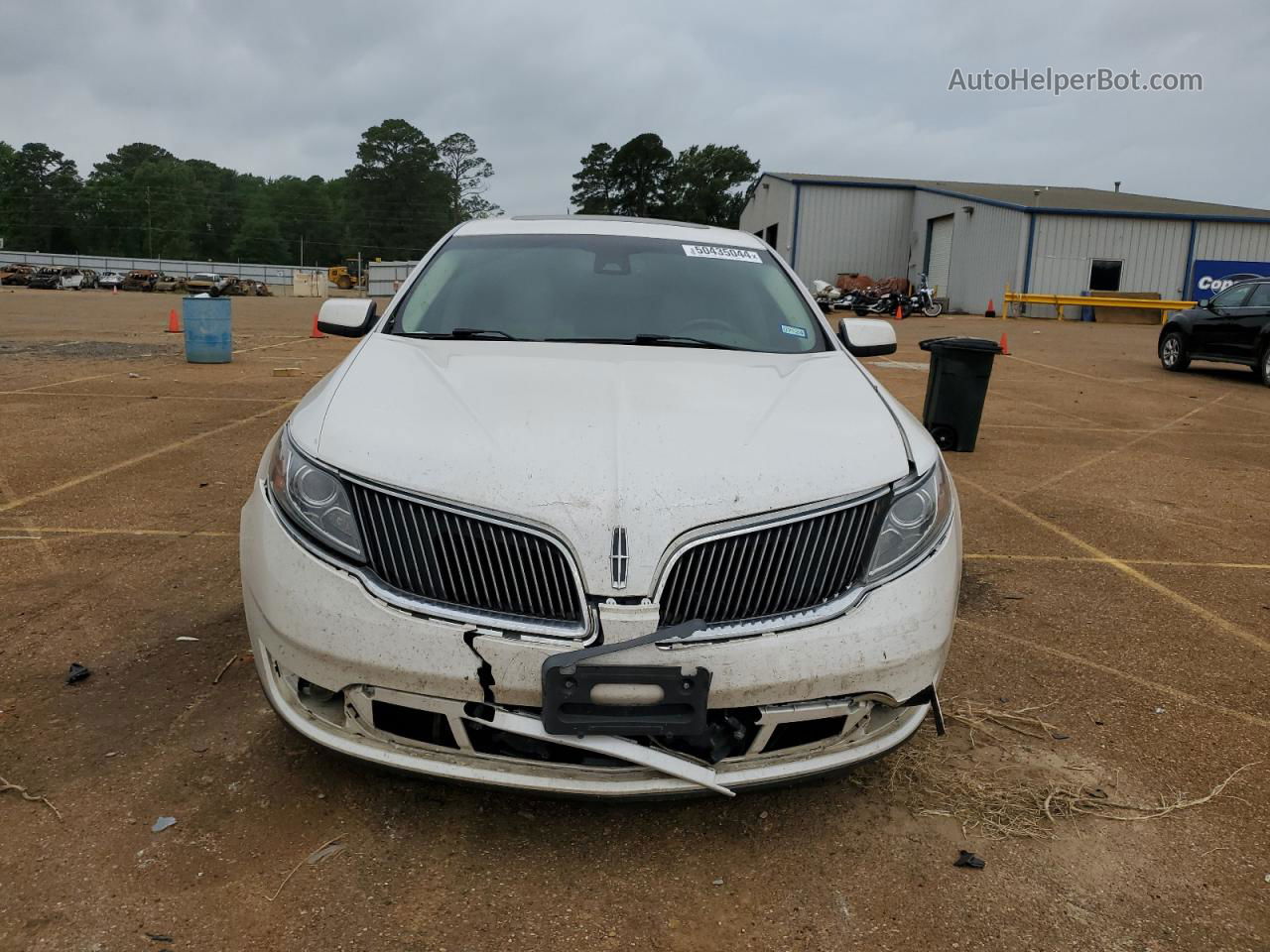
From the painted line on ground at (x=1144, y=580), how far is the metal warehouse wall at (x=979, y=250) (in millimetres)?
28825

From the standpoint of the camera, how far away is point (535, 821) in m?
2.51

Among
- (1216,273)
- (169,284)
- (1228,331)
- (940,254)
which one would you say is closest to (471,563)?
(1228,331)

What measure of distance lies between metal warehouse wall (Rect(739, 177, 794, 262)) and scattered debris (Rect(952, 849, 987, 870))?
39.0m

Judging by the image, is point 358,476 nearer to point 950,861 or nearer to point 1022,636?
point 950,861

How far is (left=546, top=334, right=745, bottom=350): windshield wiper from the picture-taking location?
11.2ft

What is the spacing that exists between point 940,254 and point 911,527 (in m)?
38.5

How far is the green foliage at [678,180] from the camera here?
88.3m

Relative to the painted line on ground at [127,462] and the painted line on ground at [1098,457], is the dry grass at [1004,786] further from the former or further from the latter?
the painted line on ground at [127,462]

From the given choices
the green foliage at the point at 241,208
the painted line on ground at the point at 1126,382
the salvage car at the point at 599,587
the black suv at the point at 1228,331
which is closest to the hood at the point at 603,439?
the salvage car at the point at 599,587

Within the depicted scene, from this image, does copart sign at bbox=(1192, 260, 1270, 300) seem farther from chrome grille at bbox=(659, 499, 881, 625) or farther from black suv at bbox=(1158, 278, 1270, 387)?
chrome grille at bbox=(659, 499, 881, 625)

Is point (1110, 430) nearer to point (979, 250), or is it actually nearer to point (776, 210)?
point (979, 250)

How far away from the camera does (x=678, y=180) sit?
90.1m

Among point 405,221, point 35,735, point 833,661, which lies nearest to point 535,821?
point 833,661

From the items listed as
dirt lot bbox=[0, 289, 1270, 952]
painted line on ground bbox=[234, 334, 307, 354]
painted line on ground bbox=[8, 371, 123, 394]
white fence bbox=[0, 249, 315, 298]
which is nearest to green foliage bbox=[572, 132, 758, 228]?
white fence bbox=[0, 249, 315, 298]
